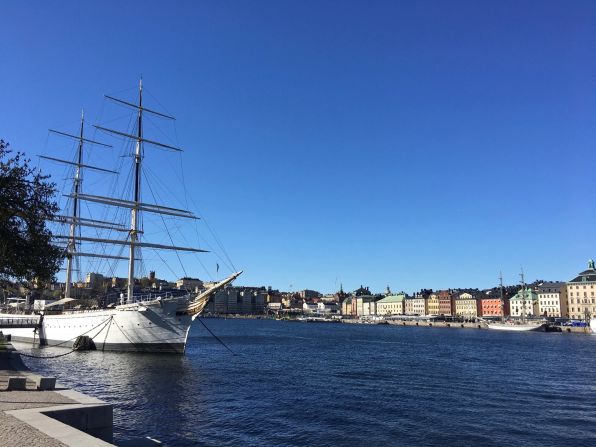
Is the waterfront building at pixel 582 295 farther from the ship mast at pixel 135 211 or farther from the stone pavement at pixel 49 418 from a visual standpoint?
the stone pavement at pixel 49 418

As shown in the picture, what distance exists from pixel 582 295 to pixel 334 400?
607 ft

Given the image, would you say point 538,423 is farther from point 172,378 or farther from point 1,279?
point 1,279

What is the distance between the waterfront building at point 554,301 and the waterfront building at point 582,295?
13.7 feet

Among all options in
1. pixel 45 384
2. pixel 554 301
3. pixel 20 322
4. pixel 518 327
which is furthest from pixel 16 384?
pixel 554 301

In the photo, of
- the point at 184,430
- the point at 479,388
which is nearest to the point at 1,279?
the point at 184,430

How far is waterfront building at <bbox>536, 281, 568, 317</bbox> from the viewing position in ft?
632

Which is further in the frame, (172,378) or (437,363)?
(437,363)

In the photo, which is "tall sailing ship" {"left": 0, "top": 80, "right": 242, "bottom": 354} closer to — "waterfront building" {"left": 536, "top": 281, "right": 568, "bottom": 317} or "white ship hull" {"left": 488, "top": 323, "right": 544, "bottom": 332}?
"white ship hull" {"left": 488, "top": 323, "right": 544, "bottom": 332}

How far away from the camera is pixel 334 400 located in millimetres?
28062

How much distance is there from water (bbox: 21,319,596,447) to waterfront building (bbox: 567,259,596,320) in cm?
15279

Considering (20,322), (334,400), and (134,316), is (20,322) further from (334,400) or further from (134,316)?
(334,400)

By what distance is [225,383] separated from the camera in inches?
1310

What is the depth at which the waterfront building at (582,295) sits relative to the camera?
584 ft

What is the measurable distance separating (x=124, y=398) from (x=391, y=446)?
14.7 meters
